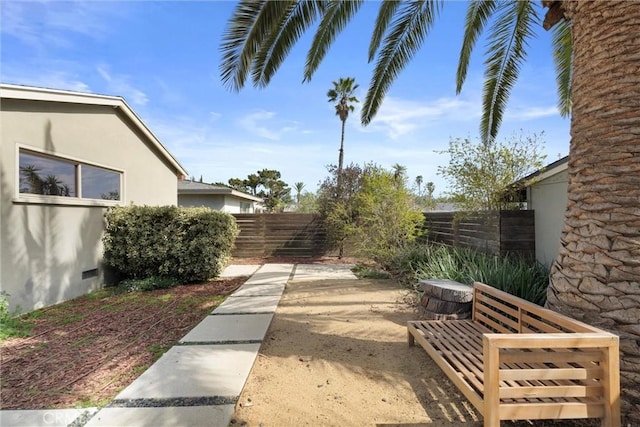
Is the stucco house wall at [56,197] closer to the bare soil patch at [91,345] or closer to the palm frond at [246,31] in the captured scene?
the bare soil patch at [91,345]

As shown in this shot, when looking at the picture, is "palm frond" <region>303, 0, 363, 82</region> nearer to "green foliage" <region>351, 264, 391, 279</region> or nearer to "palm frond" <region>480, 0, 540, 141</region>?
"palm frond" <region>480, 0, 540, 141</region>

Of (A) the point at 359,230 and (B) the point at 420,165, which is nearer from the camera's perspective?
(A) the point at 359,230

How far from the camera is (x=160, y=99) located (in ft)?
37.7

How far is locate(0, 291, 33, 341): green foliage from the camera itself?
4.67 m

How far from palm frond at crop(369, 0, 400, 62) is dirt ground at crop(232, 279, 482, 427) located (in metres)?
5.14

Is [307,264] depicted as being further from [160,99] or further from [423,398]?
[423,398]

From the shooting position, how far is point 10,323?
5.02m

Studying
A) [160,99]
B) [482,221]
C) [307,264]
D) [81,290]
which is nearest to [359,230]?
[307,264]

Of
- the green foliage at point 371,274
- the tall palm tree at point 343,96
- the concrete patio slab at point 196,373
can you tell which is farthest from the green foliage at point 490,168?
the tall palm tree at point 343,96

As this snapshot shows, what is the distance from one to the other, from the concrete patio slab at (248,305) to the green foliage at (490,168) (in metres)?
4.77

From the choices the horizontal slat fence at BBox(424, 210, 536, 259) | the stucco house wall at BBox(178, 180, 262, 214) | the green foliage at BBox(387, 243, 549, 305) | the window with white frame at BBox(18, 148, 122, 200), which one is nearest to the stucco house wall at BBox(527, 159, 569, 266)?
the horizontal slat fence at BBox(424, 210, 536, 259)

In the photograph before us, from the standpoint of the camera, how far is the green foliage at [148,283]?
307 inches

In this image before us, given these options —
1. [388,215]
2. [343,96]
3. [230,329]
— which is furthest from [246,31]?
[343,96]

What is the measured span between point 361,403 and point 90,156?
7896mm
